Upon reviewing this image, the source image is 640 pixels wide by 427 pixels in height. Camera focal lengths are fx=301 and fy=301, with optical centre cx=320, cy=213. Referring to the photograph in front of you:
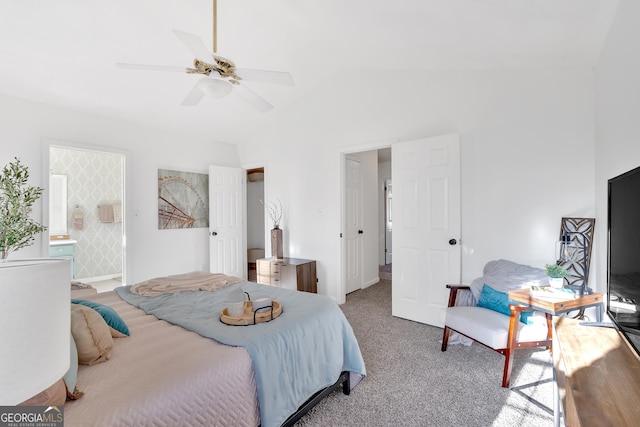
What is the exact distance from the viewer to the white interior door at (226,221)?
4949mm

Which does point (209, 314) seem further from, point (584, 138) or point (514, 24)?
point (584, 138)

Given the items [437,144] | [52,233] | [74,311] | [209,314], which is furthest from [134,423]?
[52,233]

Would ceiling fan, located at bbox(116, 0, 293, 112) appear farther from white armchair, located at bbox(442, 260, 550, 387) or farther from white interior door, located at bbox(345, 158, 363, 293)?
white interior door, located at bbox(345, 158, 363, 293)

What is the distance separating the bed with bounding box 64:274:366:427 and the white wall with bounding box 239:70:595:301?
1997 millimetres

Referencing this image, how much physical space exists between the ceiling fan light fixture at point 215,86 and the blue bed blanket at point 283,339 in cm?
144

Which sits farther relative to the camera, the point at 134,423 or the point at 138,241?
the point at 138,241

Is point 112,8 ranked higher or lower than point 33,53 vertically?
higher

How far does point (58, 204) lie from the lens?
5074 millimetres

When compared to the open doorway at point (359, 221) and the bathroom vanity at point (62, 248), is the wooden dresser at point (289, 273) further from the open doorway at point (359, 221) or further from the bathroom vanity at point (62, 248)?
the bathroom vanity at point (62, 248)

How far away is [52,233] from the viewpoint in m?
4.98

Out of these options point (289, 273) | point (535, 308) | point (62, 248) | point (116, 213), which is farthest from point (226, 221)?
point (535, 308)

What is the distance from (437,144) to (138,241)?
4083mm

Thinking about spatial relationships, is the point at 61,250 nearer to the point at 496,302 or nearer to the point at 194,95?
the point at 194,95

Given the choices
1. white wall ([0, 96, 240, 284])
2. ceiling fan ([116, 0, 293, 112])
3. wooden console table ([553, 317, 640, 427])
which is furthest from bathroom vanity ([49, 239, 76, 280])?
wooden console table ([553, 317, 640, 427])
